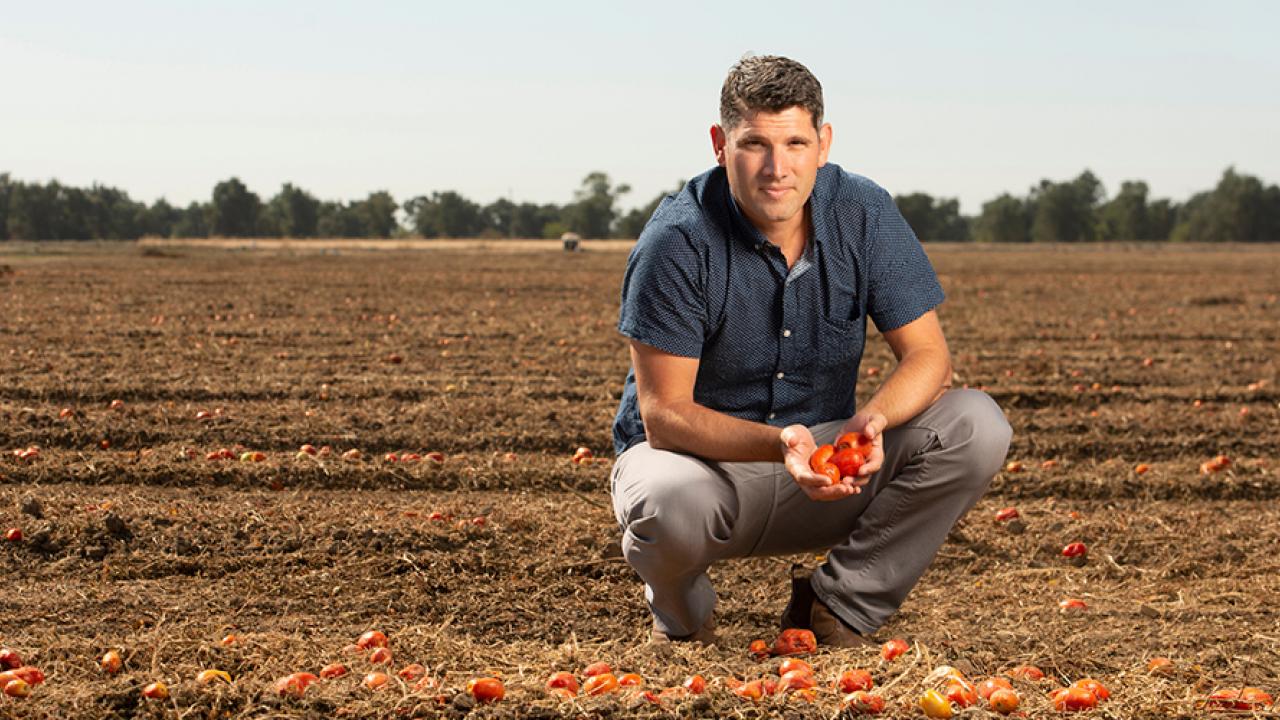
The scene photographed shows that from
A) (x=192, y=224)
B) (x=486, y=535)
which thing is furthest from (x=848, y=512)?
(x=192, y=224)

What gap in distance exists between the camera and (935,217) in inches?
4825

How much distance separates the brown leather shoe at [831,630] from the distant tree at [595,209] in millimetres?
112645

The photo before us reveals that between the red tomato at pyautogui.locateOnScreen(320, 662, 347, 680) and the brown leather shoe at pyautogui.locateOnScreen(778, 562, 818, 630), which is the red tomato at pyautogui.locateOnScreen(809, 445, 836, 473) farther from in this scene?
the red tomato at pyautogui.locateOnScreen(320, 662, 347, 680)

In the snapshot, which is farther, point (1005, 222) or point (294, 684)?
point (1005, 222)

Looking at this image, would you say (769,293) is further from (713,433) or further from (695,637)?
(695,637)

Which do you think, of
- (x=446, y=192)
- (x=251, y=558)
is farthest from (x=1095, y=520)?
(x=446, y=192)

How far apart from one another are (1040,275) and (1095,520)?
87.1 feet

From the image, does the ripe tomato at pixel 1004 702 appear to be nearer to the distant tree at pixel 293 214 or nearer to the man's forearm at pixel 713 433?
the man's forearm at pixel 713 433

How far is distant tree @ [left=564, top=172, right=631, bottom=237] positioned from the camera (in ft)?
390

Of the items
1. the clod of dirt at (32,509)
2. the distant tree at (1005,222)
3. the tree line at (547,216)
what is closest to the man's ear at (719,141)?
the clod of dirt at (32,509)

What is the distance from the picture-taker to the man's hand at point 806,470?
148 inches

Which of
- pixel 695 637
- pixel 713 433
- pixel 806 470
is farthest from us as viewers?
pixel 695 637

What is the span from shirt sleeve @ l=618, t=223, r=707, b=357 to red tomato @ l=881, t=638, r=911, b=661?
3.76 ft

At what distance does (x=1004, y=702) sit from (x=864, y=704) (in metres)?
0.39
